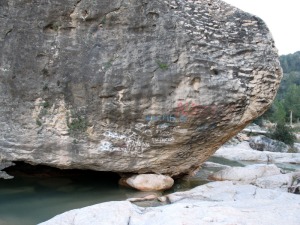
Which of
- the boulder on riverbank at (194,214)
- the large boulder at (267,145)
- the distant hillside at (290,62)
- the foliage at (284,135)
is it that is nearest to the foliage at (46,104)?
the boulder on riverbank at (194,214)

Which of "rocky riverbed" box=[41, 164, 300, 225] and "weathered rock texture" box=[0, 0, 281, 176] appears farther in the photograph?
"weathered rock texture" box=[0, 0, 281, 176]

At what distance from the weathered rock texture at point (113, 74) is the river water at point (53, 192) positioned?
2.92 feet

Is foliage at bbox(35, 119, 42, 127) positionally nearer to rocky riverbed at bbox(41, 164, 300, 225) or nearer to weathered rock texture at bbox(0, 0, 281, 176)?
weathered rock texture at bbox(0, 0, 281, 176)

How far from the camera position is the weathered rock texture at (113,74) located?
7.90 meters

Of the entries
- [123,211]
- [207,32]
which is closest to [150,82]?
[207,32]

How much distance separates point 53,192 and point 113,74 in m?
3.28

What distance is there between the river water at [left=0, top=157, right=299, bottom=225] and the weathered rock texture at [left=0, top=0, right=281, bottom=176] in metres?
0.89

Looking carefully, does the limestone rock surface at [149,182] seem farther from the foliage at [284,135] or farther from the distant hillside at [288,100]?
the distant hillside at [288,100]

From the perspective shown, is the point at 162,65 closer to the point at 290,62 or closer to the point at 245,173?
the point at 245,173

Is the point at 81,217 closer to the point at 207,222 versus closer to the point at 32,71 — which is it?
the point at 207,222

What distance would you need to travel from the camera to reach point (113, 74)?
7.93 meters

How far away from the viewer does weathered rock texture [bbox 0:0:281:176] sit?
25.9ft

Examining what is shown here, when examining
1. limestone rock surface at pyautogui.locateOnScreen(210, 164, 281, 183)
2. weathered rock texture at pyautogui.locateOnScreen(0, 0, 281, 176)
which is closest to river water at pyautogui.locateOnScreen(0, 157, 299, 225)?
limestone rock surface at pyautogui.locateOnScreen(210, 164, 281, 183)

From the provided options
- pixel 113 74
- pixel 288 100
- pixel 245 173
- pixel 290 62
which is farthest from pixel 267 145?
pixel 290 62
